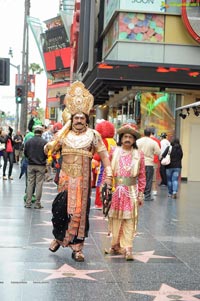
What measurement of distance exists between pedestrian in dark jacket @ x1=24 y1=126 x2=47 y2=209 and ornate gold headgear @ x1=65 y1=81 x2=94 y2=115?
459 centimetres

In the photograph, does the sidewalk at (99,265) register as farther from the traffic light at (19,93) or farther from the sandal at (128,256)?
the traffic light at (19,93)

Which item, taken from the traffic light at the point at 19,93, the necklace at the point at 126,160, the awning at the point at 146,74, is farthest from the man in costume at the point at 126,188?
the traffic light at the point at 19,93

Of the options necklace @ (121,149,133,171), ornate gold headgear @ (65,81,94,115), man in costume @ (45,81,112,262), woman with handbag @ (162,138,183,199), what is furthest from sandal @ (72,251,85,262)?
woman with handbag @ (162,138,183,199)

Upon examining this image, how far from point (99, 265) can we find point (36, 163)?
5.42 meters

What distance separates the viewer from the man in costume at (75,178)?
7.18 m

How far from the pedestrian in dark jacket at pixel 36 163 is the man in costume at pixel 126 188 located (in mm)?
4659

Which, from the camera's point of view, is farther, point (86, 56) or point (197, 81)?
point (86, 56)

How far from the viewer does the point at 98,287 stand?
5.95 m

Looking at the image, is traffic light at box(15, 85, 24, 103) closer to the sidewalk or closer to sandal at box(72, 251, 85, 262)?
the sidewalk

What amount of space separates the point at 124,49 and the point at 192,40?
2.50m

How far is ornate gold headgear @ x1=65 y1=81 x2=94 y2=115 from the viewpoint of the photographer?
24.2 ft

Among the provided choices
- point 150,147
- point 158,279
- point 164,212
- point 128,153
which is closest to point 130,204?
point 128,153

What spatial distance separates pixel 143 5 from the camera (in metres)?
20.5

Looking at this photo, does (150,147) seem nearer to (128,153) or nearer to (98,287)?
(128,153)
